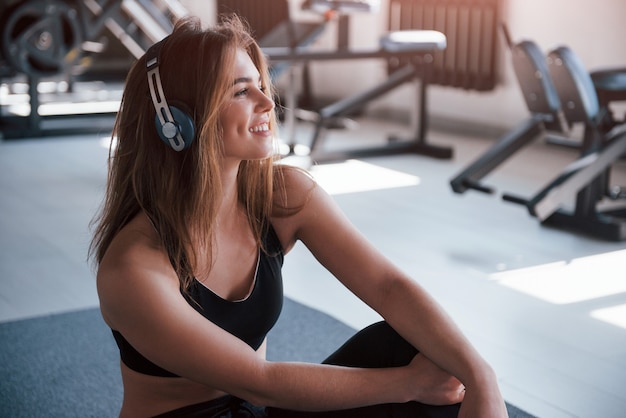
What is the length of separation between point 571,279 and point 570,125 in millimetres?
869

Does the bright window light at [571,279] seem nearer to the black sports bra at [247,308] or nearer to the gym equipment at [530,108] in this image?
the gym equipment at [530,108]

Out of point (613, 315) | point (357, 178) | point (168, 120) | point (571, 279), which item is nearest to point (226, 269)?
point (168, 120)

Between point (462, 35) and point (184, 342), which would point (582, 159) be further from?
point (184, 342)

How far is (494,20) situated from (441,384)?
14.7 ft

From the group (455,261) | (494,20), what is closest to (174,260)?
(455,261)

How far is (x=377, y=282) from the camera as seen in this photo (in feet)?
5.07

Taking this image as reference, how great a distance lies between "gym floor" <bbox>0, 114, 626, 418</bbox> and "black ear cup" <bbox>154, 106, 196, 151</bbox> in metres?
1.19

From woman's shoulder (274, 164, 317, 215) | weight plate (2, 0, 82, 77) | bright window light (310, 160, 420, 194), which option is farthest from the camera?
weight plate (2, 0, 82, 77)

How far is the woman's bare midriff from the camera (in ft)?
4.60

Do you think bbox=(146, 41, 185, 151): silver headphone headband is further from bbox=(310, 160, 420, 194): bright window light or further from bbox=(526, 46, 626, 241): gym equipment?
bbox=(310, 160, 420, 194): bright window light

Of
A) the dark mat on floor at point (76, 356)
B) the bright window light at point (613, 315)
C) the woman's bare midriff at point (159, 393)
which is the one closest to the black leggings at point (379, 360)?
the woman's bare midriff at point (159, 393)

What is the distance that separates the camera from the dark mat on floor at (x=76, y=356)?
210 centimetres

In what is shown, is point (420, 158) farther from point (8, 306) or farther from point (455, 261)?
point (8, 306)

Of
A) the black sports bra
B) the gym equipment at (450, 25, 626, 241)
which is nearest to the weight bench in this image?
the gym equipment at (450, 25, 626, 241)
